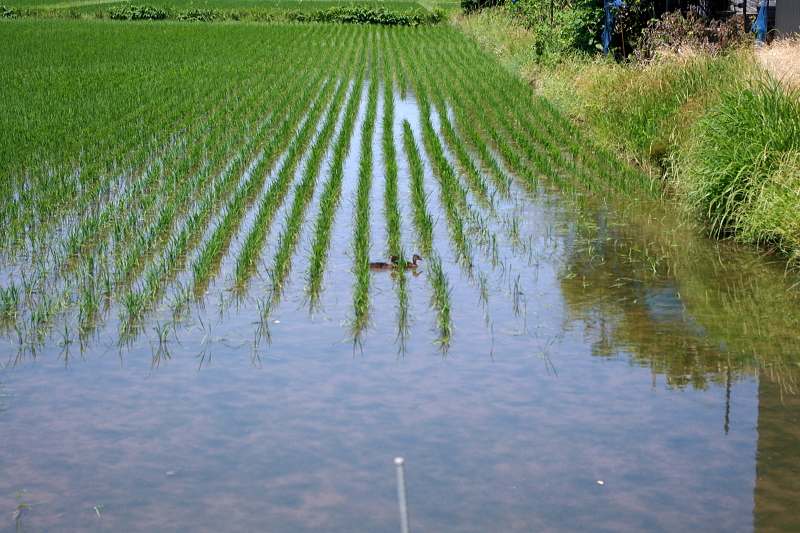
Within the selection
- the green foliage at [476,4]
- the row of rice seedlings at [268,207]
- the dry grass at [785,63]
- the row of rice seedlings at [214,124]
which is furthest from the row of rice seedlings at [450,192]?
the green foliage at [476,4]

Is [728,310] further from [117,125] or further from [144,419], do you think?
[117,125]

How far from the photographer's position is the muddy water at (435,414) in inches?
141

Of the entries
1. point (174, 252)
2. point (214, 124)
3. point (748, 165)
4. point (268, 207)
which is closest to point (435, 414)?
point (174, 252)

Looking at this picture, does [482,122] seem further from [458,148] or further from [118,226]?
[118,226]

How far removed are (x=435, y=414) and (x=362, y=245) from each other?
9.63 ft

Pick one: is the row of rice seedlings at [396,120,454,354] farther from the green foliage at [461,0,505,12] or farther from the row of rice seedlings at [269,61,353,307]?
the green foliage at [461,0,505,12]

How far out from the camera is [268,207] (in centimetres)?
848

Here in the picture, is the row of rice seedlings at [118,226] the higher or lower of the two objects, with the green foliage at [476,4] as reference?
lower

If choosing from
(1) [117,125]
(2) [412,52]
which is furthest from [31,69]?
(2) [412,52]

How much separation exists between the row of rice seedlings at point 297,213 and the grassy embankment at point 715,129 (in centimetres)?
359

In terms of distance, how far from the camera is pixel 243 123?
46.3 feet

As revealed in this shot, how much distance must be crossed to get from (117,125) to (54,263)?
705cm

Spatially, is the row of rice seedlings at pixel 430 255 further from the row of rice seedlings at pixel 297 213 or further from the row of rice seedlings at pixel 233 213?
the row of rice seedlings at pixel 233 213

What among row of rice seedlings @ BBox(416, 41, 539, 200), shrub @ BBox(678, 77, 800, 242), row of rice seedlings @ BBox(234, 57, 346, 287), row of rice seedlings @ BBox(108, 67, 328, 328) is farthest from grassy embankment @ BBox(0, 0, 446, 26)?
shrub @ BBox(678, 77, 800, 242)
